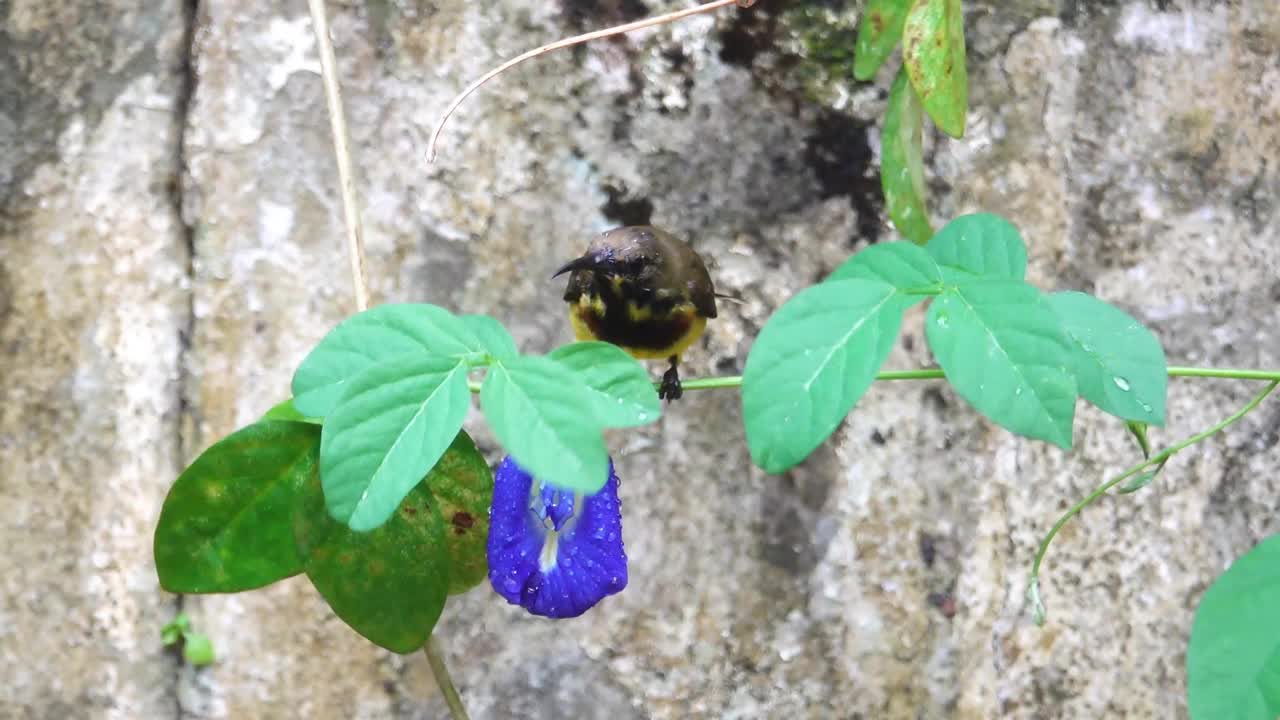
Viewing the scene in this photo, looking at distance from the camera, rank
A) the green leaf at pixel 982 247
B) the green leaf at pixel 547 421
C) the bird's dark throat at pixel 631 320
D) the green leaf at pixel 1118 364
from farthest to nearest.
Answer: the bird's dark throat at pixel 631 320 < the green leaf at pixel 982 247 < the green leaf at pixel 1118 364 < the green leaf at pixel 547 421

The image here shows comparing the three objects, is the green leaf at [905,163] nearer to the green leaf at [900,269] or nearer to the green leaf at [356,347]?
the green leaf at [900,269]

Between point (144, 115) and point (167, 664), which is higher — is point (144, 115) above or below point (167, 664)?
above

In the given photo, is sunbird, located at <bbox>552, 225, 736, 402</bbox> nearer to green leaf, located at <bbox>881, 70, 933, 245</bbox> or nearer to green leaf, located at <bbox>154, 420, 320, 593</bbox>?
green leaf, located at <bbox>881, 70, 933, 245</bbox>

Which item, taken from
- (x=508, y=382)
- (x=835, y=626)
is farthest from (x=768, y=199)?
(x=508, y=382)

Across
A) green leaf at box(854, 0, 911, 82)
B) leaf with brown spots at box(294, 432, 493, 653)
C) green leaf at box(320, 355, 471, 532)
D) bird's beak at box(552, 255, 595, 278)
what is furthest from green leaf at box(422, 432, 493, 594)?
green leaf at box(854, 0, 911, 82)

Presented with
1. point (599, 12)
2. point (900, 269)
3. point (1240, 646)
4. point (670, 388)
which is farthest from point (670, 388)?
point (1240, 646)

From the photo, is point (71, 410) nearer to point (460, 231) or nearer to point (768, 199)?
point (460, 231)

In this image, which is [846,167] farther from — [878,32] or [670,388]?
[670,388]

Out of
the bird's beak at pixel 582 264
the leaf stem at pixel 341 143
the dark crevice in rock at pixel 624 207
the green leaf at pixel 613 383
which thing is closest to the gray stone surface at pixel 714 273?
the dark crevice in rock at pixel 624 207
